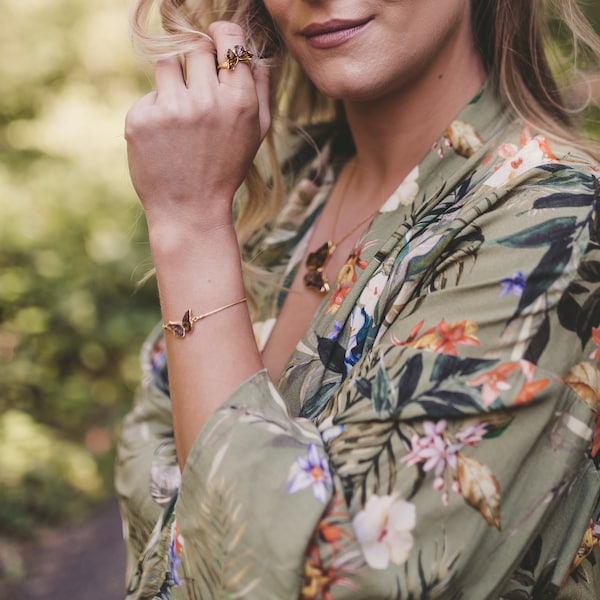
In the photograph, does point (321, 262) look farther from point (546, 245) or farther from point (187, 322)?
point (546, 245)

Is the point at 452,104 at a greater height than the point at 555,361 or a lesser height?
greater

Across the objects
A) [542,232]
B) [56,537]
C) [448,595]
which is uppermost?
[542,232]

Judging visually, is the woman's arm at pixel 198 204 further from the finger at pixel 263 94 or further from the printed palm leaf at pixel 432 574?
the printed palm leaf at pixel 432 574

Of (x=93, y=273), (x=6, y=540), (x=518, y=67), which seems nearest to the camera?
(x=518, y=67)

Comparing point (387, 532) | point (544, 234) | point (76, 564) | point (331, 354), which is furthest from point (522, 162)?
point (76, 564)

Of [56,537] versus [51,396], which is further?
[51,396]

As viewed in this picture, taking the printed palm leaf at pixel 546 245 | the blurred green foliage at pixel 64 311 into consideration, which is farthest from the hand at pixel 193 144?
the blurred green foliage at pixel 64 311

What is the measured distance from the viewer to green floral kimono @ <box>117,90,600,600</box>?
1265mm

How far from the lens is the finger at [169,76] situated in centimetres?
176

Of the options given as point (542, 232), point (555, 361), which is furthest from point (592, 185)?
point (555, 361)

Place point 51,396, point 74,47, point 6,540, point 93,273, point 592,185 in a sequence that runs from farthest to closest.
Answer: point 74,47 < point 93,273 < point 51,396 < point 6,540 < point 592,185

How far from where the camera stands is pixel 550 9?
2.09m

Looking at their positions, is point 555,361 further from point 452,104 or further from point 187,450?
point 452,104

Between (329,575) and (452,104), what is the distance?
115 centimetres
